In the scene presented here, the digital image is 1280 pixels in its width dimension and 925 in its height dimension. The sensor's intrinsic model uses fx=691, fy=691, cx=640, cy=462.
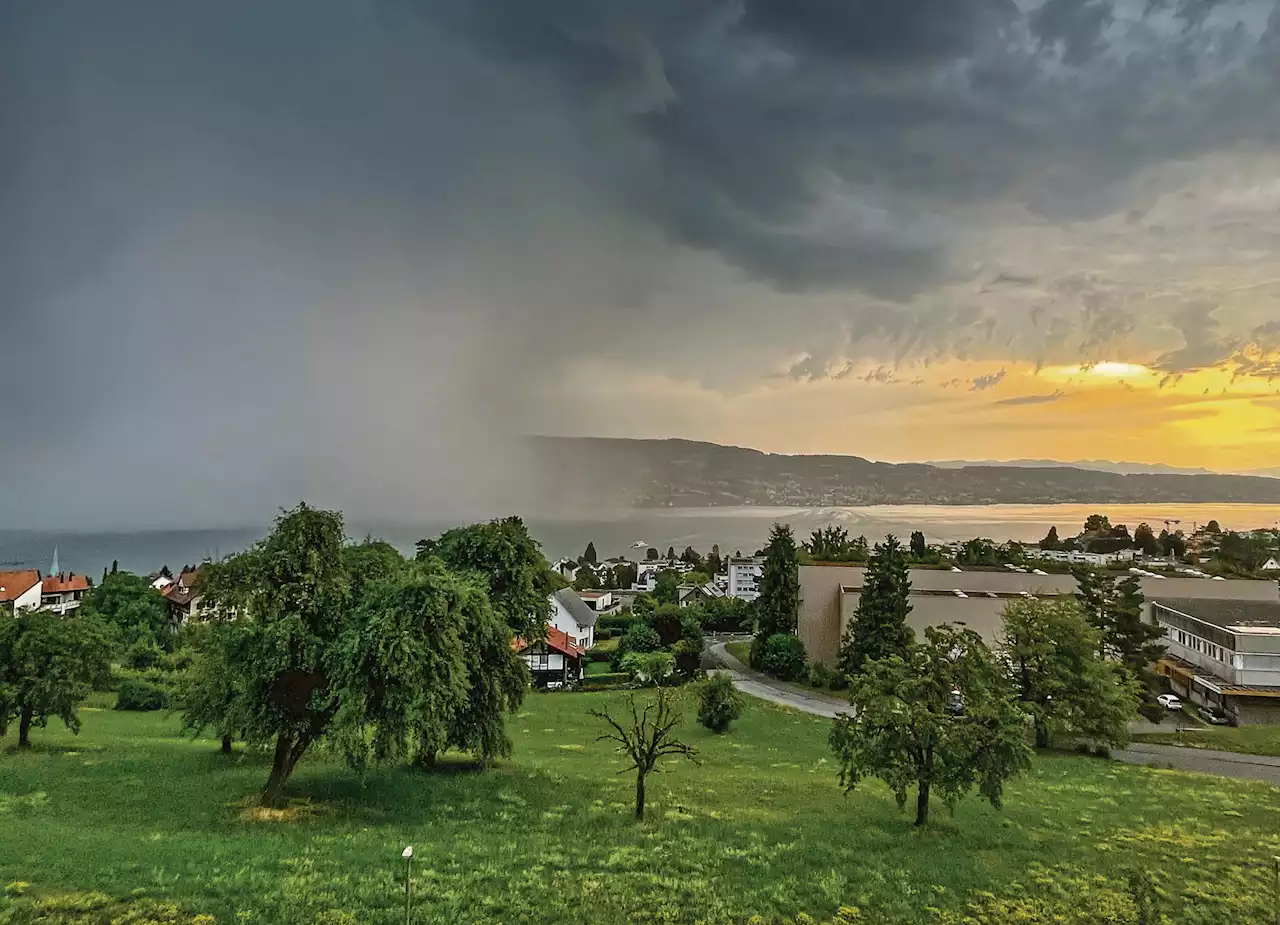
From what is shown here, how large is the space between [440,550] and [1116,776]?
84.8ft

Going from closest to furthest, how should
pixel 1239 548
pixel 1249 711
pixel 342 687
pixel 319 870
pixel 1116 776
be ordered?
pixel 319 870 → pixel 342 687 → pixel 1116 776 → pixel 1249 711 → pixel 1239 548

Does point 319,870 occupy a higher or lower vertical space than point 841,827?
higher

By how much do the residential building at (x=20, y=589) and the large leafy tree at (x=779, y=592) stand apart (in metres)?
66.0

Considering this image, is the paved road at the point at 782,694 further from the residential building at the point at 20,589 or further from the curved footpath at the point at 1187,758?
the residential building at the point at 20,589

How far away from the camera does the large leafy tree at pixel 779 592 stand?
51000mm

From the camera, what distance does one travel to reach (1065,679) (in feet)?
94.2

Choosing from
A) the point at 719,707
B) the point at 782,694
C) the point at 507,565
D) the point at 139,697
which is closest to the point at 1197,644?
the point at 782,694

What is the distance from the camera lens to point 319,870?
1230 centimetres

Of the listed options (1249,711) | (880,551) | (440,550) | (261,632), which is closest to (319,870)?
(261,632)

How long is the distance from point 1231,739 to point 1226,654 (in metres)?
8.76

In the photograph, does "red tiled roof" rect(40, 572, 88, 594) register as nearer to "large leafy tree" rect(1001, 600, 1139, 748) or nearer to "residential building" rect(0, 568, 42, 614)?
"residential building" rect(0, 568, 42, 614)

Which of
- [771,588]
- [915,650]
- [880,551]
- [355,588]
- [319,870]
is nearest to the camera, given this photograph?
[319,870]

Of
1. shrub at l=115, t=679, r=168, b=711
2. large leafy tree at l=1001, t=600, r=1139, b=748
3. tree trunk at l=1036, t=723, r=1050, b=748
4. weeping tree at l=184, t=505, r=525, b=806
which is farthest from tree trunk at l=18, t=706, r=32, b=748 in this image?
tree trunk at l=1036, t=723, r=1050, b=748

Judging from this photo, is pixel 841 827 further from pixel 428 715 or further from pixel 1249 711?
pixel 1249 711
